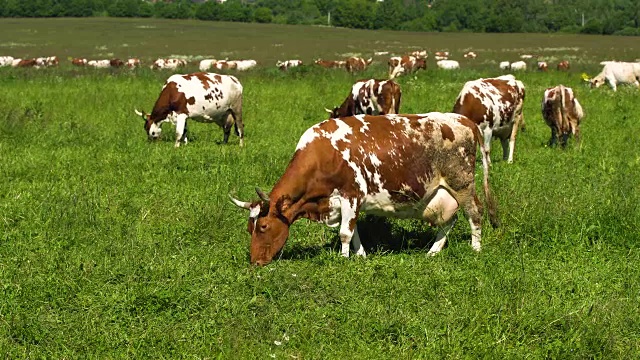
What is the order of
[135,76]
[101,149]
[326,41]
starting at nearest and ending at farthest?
[101,149] < [135,76] < [326,41]

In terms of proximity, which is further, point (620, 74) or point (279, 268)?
point (620, 74)

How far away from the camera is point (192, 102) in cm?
1659

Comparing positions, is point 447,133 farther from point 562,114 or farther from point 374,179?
point 562,114

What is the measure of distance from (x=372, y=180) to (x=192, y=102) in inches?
368

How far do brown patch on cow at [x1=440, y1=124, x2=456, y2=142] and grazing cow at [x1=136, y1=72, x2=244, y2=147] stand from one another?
28.4ft

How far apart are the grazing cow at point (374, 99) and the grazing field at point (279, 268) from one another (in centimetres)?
320

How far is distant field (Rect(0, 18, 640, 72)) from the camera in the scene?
67.1 m

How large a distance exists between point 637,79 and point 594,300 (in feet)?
82.8

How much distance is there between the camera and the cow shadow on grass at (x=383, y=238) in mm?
8625

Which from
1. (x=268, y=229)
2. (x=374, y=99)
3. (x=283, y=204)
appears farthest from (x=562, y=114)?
(x=268, y=229)

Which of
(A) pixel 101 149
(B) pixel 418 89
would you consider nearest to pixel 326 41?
(B) pixel 418 89

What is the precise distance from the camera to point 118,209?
10.2m

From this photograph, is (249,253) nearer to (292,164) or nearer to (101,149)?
(292,164)

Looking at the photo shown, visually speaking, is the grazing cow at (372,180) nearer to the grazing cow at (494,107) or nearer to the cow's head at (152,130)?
the grazing cow at (494,107)
